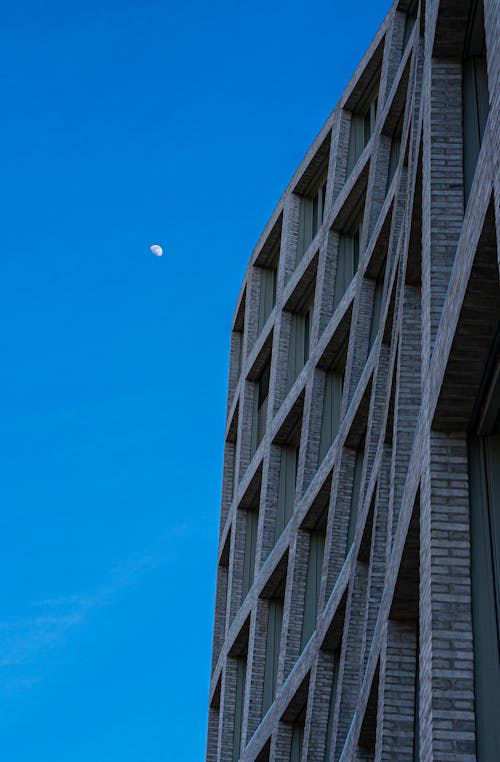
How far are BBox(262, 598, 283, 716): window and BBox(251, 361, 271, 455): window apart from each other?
6020 millimetres

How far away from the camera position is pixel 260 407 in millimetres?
33781

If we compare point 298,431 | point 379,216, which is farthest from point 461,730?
point 298,431

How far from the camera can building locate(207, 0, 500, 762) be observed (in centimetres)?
→ 970

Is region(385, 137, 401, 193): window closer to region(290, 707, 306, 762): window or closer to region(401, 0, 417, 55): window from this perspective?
region(401, 0, 417, 55): window

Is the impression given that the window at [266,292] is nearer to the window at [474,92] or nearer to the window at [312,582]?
the window at [312,582]

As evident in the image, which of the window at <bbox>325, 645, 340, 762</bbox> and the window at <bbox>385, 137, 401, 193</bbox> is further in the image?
the window at <bbox>385, 137, 401, 193</bbox>

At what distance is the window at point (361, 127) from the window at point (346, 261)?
5.65 feet

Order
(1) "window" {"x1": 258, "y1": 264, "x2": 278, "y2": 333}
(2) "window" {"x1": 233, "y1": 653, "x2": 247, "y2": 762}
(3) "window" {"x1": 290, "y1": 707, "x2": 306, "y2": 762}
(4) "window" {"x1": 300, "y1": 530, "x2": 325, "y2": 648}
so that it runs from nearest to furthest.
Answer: (3) "window" {"x1": 290, "y1": 707, "x2": 306, "y2": 762}, (4) "window" {"x1": 300, "y1": 530, "x2": 325, "y2": 648}, (2) "window" {"x1": 233, "y1": 653, "x2": 247, "y2": 762}, (1) "window" {"x1": 258, "y1": 264, "x2": 278, "y2": 333}

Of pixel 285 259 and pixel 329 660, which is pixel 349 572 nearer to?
pixel 329 660

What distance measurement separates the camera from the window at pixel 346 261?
1080 inches

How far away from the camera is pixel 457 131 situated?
1248 cm

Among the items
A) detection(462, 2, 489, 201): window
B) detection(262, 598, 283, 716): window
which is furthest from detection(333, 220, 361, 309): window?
detection(462, 2, 489, 201): window

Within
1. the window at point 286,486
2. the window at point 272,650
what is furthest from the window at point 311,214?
the window at point 272,650

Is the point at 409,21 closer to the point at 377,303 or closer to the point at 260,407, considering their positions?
the point at 377,303
